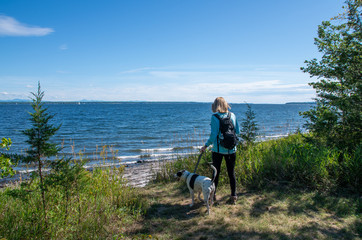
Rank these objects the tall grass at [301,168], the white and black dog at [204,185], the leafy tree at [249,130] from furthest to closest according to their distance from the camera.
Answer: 1. the leafy tree at [249,130]
2. the tall grass at [301,168]
3. the white and black dog at [204,185]

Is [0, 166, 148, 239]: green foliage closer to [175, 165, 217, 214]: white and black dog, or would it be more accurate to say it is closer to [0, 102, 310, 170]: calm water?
[175, 165, 217, 214]: white and black dog

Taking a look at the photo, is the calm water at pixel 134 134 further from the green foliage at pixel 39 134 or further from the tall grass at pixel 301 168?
the tall grass at pixel 301 168

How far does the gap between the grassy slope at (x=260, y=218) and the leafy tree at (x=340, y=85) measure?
1865 millimetres

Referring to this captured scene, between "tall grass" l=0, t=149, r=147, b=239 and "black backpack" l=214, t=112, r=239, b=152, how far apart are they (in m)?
2.13

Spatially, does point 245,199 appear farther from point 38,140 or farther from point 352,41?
point 352,41

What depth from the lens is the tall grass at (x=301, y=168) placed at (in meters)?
5.25

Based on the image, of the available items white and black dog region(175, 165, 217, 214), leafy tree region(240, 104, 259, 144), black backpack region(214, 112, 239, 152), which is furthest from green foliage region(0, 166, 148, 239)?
leafy tree region(240, 104, 259, 144)

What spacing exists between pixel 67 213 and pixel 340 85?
22.1ft

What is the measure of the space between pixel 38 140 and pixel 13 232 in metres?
1.31

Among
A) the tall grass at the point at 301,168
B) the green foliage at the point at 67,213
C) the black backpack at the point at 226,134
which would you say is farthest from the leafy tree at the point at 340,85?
the green foliage at the point at 67,213

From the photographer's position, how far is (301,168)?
218 inches

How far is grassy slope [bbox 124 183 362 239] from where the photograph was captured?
373 cm

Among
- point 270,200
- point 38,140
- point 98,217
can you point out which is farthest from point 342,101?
point 38,140

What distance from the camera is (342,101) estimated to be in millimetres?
5562
